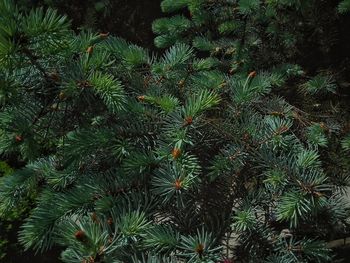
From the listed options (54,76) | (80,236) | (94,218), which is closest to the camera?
(80,236)

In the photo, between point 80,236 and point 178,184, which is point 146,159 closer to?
point 178,184

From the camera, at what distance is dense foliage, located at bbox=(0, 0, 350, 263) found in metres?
0.93

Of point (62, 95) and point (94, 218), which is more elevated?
point (62, 95)

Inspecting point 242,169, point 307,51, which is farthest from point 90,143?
point 307,51

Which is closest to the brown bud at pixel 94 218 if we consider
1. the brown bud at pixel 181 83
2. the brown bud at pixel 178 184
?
the brown bud at pixel 178 184

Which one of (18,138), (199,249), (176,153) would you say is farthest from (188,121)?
(18,138)

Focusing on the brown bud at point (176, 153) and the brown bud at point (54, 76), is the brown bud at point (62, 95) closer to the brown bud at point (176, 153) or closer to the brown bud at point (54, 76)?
the brown bud at point (54, 76)

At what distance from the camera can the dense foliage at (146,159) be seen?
0.93 m

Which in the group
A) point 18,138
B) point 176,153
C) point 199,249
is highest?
point 18,138

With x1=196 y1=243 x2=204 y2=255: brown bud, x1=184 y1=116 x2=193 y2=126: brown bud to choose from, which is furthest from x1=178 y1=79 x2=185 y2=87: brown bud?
x1=196 y1=243 x2=204 y2=255: brown bud

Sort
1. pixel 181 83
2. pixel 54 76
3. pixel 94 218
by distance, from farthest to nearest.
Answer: pixel 181 83 < pixel 54 76 < pixel 94 218

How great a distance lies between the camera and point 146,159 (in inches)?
41.3

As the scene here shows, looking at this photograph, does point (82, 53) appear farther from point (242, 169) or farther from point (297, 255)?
point (297, 255)

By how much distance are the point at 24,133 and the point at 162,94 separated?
369 millimetres
